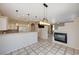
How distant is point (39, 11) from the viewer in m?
2.82

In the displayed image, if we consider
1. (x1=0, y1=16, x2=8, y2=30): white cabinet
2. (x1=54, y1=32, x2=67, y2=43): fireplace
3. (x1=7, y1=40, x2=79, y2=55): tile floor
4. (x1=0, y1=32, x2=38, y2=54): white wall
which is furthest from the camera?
(x1=54, y1=32, x2=67, y2=43): fireplace

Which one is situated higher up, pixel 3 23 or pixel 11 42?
pixel 3 23

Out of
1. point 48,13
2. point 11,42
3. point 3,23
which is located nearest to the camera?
point 3,23

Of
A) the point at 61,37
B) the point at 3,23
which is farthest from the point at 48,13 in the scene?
the point at 61,37

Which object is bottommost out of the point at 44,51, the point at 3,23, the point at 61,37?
the point at 44,51

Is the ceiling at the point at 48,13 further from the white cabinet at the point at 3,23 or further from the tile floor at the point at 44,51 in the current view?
the tile floor at the point at 44,51

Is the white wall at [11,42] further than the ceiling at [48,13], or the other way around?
the white wall at [11,42]

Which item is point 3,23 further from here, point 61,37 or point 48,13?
point 61,37

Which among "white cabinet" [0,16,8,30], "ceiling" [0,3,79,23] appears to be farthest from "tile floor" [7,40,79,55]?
"ceiling" [0,3,79,23]

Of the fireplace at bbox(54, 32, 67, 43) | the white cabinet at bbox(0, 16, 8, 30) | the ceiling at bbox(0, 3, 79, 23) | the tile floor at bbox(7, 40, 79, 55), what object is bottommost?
the tile floor at bbox(7, 40, 79, 55)

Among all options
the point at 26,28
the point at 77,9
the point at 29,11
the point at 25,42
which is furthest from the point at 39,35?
the point at 77,9

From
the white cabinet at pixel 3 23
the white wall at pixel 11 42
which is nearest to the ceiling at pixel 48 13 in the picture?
the white cabinet at pixel 3 23

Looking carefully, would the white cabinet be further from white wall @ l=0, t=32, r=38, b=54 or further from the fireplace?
the fireplace

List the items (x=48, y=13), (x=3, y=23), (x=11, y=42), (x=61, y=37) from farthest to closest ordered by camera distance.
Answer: (x=61, y=37)
(x=11, y=42)
(x=48, y=13)
(x=3, y=23)
